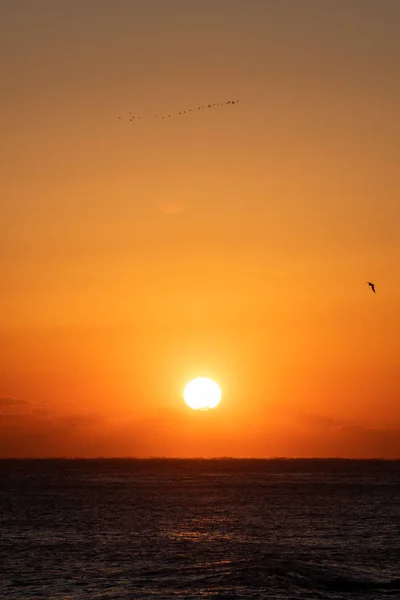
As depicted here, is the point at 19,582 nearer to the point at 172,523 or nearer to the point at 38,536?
the point at 38,536

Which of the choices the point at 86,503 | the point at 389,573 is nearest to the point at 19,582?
the point at 389,573

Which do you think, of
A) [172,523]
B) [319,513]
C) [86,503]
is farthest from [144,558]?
[86,503]

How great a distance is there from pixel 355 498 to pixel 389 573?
97879 millimetres

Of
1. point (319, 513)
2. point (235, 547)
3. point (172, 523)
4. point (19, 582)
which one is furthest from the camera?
point (319, 513)

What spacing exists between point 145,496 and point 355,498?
40.8m

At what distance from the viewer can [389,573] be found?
69938 millimetres

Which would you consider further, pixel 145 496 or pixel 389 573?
pixel 145 496

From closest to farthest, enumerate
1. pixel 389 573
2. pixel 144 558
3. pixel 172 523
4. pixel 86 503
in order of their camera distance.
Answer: pixel 389 573 → pixel 144 558 → pixel 172 523 → pixel 86 503

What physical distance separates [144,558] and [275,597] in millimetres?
20564

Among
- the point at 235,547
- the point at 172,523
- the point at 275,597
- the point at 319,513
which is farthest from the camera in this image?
the point at 319,513

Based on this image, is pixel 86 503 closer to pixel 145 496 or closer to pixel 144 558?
pixel 145 496

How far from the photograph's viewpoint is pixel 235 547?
3354 inches

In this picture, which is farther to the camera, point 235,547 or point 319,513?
point 319,513

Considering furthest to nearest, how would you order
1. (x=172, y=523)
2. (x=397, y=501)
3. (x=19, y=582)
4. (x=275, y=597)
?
1. (x=397, y=501)
2. (x=172, y=523)
3. (x=19, y=582)
4. (x=275, y=597)
